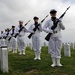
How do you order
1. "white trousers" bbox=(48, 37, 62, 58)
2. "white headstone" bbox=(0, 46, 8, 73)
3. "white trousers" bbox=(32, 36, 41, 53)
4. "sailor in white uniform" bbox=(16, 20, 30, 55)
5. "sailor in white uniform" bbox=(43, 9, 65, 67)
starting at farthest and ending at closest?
"sailor in white uniform" bbox=(16, 20, 30, 55) → "white trousers" bbox=(32, 36, 41, 53) → "white trousers" bbox=(48, 37, 62, 58) → "sailor in white uniform" bbox=(43, 9, 65, 67) → "white headstone" bbox=(0, 46, 8, 73)

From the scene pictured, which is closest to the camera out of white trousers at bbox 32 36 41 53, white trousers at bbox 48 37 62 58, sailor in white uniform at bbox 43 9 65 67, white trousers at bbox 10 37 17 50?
sailor in white uniform at bbox 43 9 65 67

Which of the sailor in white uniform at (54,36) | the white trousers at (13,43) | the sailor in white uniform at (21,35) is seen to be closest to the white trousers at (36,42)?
the sailor in white uniform at (21,35)

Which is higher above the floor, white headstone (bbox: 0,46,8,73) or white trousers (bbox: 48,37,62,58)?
white trousers (bbox: 48,37,62,58)

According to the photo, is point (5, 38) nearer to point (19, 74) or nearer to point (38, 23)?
point (38, 23)

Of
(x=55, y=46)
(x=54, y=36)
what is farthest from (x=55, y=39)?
(x=55, y=46)

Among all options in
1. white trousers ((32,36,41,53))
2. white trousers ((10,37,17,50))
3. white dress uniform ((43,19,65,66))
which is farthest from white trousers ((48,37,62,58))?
white trousers ((10,37,17,50))

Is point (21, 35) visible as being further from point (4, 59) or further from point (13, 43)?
point (4, 59)

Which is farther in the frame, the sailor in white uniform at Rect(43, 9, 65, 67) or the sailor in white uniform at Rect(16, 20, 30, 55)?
the sailor in white uniform at Rect(16, 20, 30, 55)

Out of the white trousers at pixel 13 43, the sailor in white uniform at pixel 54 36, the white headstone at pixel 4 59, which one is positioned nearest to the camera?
the white headstone at pixel 4 59

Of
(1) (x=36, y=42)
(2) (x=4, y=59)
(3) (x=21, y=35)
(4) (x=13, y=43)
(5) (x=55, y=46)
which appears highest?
(3) (x=21, y=35)

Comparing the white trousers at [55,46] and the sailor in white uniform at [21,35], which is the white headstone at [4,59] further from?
the sailor in white uniform at [21,35]

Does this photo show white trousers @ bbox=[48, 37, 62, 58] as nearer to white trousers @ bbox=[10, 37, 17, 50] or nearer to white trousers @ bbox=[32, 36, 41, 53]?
white trousers @ bbox=[32, 36, 41, 53]

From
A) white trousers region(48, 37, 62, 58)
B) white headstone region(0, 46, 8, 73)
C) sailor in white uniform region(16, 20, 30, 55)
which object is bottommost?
white headstone region(0, 46, 8, 73)

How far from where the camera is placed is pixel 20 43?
72.5 feet
